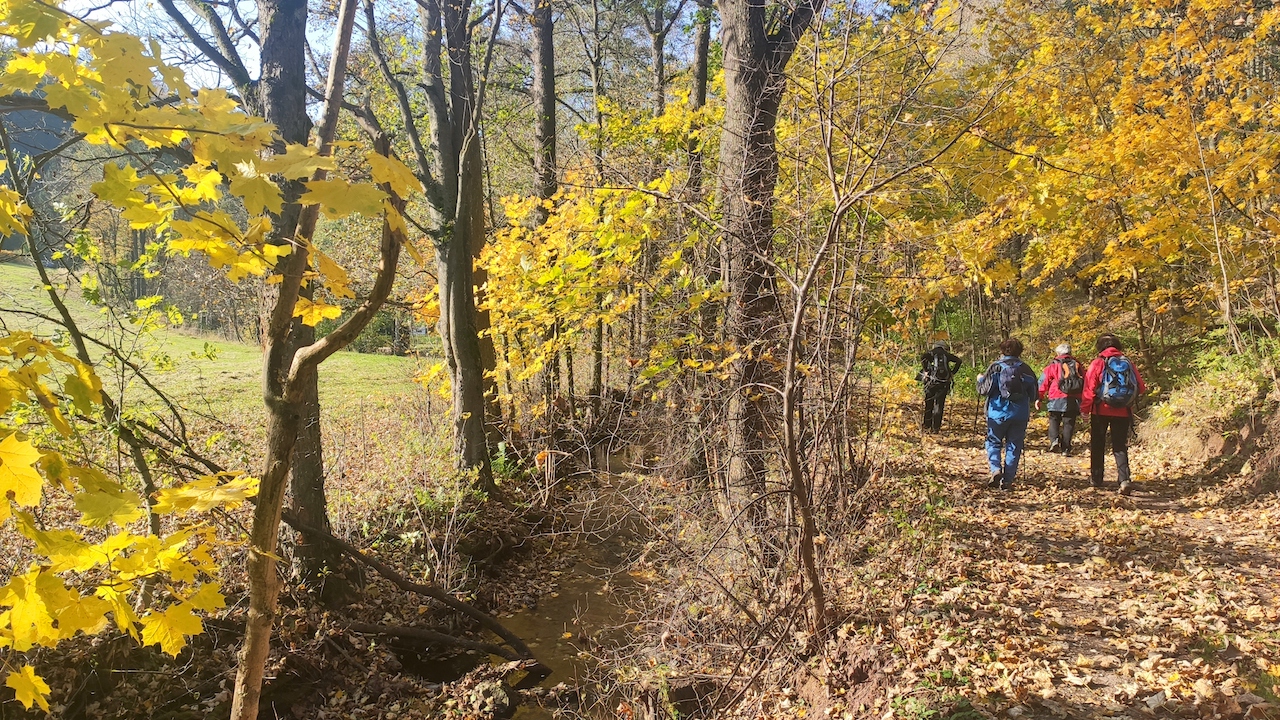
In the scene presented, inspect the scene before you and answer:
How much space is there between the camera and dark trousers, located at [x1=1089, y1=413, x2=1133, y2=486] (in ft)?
21.5

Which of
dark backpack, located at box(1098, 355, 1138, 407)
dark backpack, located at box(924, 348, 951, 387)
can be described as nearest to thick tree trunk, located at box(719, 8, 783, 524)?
dark backpack, located at box(1098, 355, 1138, 407)

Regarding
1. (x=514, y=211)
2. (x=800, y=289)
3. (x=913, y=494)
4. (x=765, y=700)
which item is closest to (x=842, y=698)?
(x=765, y=700)

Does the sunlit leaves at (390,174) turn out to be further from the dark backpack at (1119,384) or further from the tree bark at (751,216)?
the dark backpack at (1119,384)

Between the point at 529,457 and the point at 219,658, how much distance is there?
4586mm

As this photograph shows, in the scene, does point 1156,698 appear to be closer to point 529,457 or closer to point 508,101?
point 529,457

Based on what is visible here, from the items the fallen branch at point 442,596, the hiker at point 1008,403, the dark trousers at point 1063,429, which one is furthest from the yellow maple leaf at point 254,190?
the dark trousers at point 1063,429

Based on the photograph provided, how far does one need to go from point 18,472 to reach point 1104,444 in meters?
8.08

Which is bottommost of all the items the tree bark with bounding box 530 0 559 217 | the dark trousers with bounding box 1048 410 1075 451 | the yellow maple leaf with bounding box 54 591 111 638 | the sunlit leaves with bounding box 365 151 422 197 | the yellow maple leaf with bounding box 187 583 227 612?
the dark trousers with bounding box 1048 410 1075 451

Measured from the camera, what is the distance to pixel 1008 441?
22.5 ft

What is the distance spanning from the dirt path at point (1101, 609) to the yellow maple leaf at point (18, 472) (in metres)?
3.71

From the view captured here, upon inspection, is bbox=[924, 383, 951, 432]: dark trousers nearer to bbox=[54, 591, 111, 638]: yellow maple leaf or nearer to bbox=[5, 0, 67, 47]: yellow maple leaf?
bbox=[54, 591, 111, 638]: yellow maple leaf

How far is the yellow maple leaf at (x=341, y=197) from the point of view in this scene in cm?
153

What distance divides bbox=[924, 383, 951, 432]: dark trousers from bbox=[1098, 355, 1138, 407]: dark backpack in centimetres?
337

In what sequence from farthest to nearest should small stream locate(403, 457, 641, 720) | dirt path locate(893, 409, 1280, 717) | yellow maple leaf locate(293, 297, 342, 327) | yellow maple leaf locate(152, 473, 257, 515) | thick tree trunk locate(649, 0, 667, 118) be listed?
thick tree trunk locate(649, 0, 667, 118) < small stream locate(403, 457, 641, 720) < dirt path locate(893, 409, 1280, 717) < yellow maple leaf locate(293, 297, 342, 327) < yellow maple leaf locate(152, 473, 257, 515)
